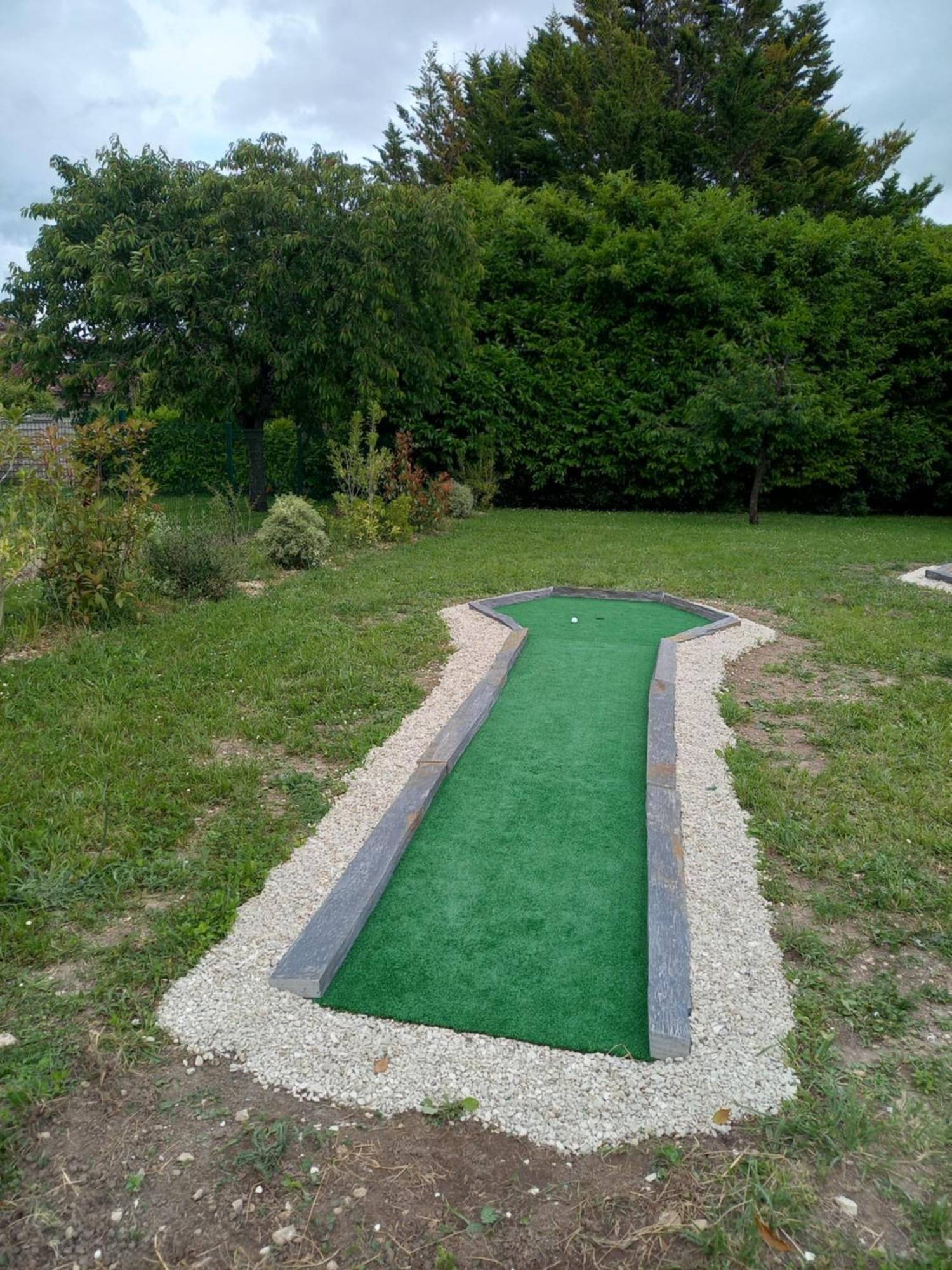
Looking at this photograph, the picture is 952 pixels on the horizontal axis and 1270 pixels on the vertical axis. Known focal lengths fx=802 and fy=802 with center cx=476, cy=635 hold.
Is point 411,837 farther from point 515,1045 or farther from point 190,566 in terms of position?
A: point 190,566

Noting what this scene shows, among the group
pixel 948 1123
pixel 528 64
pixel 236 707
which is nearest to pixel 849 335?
pixel 528 64

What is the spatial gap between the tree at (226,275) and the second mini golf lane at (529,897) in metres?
8.54

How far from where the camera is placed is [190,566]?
676 cm

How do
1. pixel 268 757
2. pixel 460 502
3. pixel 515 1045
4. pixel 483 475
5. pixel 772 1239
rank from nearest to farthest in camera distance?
1. pixel 772 1239
2. pixel 515 1045
3. pixel 268 757
4. pixel 460 502
5. pixel 483 475

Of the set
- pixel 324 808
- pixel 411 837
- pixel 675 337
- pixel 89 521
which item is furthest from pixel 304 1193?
pixel 675 337

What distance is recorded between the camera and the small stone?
163cm

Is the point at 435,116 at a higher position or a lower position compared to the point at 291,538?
higher

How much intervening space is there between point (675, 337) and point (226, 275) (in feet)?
27.1

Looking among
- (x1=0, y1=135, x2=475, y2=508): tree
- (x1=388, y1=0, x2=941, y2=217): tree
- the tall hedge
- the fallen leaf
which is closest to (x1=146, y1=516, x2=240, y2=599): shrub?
(x1=0, y1=135, x2=475, y2=508): tree

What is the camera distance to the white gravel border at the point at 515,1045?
75.5 inches

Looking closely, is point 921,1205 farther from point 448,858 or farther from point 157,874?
point 157,874

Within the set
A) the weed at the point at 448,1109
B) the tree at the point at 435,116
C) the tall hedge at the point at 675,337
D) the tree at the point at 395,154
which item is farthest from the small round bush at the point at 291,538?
the tree at the point at 395,154

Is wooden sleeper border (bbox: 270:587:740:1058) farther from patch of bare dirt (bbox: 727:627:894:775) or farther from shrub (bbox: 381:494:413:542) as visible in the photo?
shrub (bbox: 381:494:413:542)

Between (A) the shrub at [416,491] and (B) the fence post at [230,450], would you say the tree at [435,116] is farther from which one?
(A) the shrub at [416,491]
